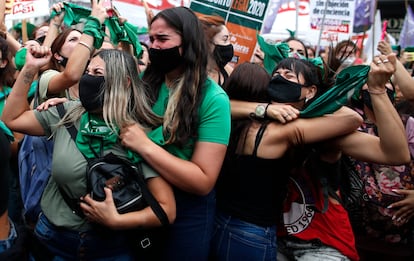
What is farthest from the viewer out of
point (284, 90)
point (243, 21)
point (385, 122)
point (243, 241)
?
point (243, 21)

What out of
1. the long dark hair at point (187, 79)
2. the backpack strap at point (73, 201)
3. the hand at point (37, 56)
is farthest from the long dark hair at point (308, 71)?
the hand at point (37, 56)

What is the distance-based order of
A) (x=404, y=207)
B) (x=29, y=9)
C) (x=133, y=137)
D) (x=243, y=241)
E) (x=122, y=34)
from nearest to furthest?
(x=133, y=137) < (x=243, y=241) < (x=404, y=207) < (x=122, y=34) < (x=29, y=9)

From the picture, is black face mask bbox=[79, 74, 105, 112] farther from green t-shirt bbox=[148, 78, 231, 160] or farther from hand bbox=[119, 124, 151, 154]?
green t-shirt bbox=[148, 78, 231, 160]

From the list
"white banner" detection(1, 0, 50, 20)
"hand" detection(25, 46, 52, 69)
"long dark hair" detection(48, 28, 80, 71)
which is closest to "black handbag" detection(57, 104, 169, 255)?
"hand" detection(25, 46, 52, 69)

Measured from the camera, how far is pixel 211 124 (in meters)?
2.33

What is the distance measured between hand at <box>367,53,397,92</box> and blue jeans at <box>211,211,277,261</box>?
3.02 ft

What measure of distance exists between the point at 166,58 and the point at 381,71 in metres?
1.08

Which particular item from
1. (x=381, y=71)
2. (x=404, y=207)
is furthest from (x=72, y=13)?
(x=404, y=207)

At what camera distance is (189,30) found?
95.5 inches

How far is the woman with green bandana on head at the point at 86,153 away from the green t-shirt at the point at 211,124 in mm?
173

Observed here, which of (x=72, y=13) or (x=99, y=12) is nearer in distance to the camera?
(x=99, y=12)

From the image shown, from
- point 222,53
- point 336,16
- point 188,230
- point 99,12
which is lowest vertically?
point 336,16

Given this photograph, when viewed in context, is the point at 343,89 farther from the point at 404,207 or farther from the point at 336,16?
the point at 336,16

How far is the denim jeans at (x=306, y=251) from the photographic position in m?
2.70
